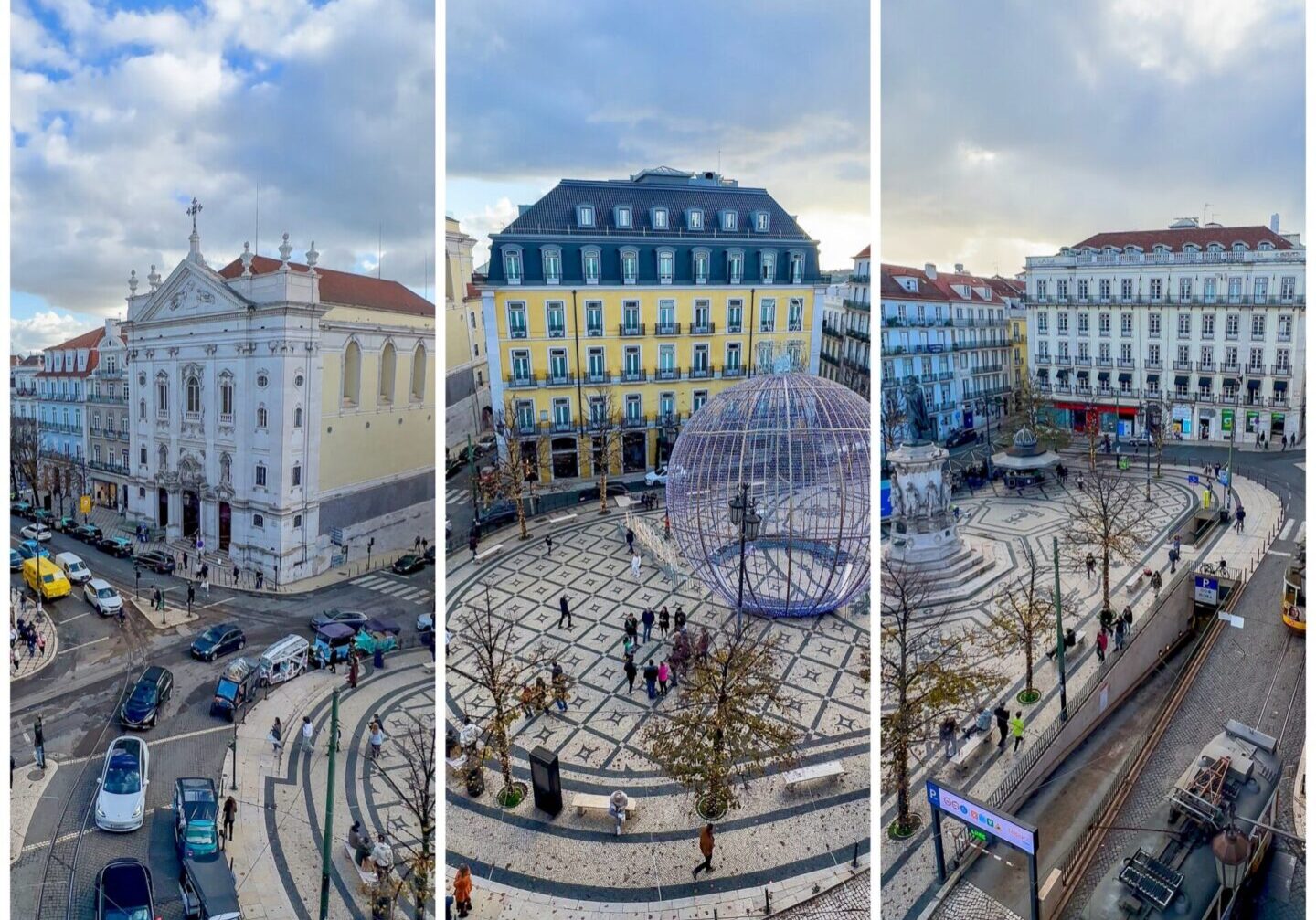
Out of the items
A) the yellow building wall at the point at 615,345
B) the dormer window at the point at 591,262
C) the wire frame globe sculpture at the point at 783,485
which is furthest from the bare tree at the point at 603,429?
the wire frame globe sculpture at the point at 783,485

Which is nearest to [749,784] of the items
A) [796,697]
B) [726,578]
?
[796,697]

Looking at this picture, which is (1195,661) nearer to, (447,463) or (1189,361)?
(1189,361)

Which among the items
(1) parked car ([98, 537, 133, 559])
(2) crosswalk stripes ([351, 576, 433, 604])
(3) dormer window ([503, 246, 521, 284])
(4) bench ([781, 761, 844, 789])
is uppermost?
(3) dormer window ([503, 246, 521, 284])

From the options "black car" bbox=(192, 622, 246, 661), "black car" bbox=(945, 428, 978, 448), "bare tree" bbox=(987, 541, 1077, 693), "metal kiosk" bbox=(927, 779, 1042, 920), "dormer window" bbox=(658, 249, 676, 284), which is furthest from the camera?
"dormer window" bbox=(658, 249, 676, 284)

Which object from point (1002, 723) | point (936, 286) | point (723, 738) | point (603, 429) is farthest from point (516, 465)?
point (1002, 723)

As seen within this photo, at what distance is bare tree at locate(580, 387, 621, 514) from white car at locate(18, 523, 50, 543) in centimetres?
740

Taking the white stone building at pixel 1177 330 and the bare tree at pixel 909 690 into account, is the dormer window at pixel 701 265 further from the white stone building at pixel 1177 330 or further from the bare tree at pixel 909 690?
the bare tree at pixel 909 690

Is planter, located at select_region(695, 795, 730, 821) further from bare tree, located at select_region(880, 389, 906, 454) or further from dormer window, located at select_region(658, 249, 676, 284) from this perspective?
dormer window, located at select_region(658, 249, 676, 284)

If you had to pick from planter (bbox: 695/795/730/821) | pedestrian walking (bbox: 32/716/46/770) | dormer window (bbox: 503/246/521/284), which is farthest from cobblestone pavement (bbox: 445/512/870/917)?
dormer window (bbox: 503/246/521/284)

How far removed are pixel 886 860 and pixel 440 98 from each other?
240 inches

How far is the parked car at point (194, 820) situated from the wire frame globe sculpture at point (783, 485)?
466 centimetres

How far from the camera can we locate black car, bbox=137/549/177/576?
18.4ft

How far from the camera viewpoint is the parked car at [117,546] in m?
5.57

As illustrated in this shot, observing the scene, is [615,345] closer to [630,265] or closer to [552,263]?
[630,265]
